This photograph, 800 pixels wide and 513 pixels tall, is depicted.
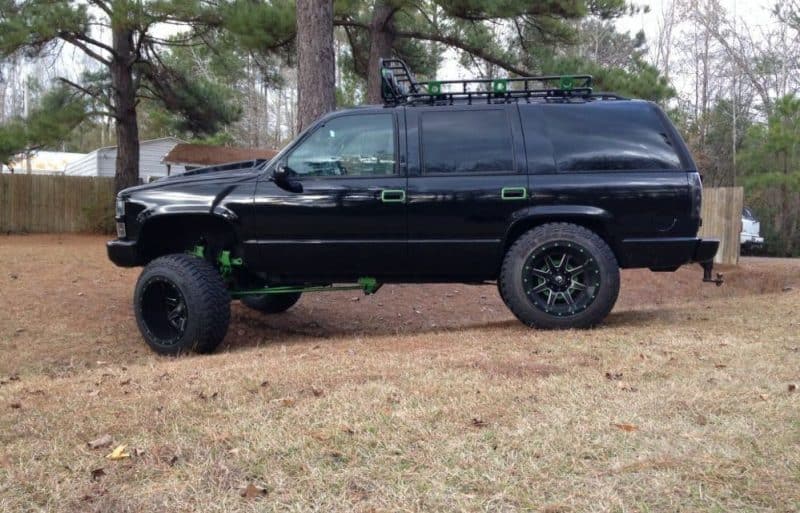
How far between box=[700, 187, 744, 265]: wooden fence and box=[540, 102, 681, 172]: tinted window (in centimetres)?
1080

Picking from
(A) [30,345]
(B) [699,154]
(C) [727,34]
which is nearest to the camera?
(A) [30,345]

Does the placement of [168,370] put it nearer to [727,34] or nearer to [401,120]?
[401,120]

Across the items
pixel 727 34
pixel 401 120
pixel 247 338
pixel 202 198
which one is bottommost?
pixel 247 338

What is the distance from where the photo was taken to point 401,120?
21.3 feet

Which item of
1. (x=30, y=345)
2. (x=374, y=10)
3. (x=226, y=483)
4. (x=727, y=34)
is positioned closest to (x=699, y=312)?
(x=226, y=483)

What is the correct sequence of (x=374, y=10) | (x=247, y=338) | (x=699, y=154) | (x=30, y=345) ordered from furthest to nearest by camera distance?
(x=699, y=154) < (x=374, y=10) < (x=247, y=338) < (x=30, y=345)

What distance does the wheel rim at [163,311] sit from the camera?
21.7 ft

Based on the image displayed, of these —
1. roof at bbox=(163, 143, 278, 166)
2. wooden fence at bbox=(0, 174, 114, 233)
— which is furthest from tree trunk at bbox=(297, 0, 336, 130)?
roof at bbox=(163, 143, 278, 166)

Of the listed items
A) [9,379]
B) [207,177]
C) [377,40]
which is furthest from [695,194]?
[377,40]

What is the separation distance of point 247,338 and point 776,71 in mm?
28978

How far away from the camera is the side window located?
21.2 ft

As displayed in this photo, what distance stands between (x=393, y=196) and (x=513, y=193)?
38.7 inches

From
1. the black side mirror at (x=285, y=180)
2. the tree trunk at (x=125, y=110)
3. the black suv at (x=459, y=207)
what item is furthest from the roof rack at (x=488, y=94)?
the tree trunk at (x=125, y=110)

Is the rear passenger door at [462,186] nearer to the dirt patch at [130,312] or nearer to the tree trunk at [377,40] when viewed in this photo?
the dirt patch at [130,312]
